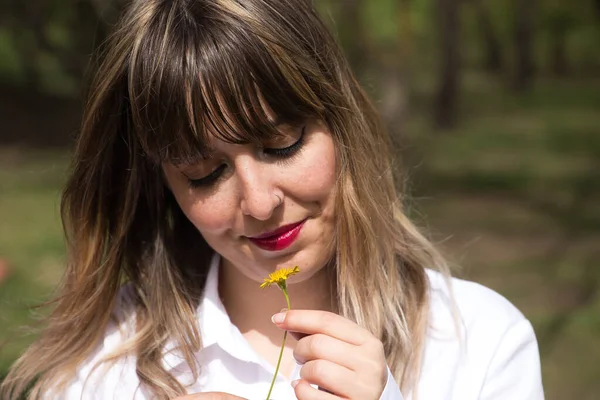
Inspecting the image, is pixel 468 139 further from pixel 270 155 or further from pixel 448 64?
pixel 270 155

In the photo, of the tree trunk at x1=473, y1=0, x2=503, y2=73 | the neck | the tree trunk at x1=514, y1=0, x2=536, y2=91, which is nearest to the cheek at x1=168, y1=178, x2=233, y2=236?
the neck

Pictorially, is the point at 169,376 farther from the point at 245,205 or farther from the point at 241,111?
the point at 241,111

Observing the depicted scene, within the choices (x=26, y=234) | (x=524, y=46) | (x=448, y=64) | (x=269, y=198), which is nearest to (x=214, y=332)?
(x=269, y=198)

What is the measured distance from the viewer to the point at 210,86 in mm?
1752

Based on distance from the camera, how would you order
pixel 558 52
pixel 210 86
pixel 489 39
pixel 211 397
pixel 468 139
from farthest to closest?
pixel 558 52
pixel 489 39
pixel 468 139
pixel 210 86
pixel 211 397

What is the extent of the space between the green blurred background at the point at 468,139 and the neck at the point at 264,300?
1.69ft

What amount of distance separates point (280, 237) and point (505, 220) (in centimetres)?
558

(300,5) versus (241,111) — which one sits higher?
(300,5)

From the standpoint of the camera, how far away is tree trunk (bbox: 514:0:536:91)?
49.6 ft

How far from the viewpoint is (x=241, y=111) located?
1753mm

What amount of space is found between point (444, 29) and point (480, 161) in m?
2.18

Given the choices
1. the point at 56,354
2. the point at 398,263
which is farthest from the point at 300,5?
the point at 56,354

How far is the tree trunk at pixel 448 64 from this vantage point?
11.2 m

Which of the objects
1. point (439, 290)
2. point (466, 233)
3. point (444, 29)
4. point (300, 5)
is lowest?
point (439, 290)
